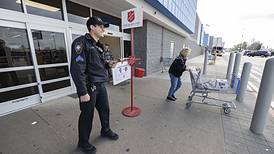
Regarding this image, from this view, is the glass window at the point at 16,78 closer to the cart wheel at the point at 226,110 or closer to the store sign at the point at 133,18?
the store sign at the point at 133,18

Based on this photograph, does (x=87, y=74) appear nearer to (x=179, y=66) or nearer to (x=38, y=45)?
(x=179, y=66)

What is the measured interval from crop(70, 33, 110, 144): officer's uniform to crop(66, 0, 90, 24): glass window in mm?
3323

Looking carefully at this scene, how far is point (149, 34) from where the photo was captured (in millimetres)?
6793

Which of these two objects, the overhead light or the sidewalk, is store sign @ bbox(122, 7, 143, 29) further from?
the overhead light

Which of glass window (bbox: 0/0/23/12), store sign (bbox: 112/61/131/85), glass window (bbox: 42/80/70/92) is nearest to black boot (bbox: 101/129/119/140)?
store sign (bbox: 112/61/131/85)

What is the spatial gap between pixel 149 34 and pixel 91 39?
5.56 meters

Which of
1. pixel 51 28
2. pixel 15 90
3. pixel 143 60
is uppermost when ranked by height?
pixel 51 28

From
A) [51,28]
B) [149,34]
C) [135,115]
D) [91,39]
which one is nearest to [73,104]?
[135,115]

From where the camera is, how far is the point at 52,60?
150 inches

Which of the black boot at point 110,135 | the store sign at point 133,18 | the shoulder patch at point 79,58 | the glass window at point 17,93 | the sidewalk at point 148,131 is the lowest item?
the sidewalk at point 148,131

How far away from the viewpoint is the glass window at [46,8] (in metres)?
3.27

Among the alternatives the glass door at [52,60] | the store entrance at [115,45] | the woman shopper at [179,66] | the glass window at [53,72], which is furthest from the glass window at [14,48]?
the store entrance at [115,45]

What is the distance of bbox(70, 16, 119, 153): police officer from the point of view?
4.99ft

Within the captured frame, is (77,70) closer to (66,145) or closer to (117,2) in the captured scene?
(66,145)
